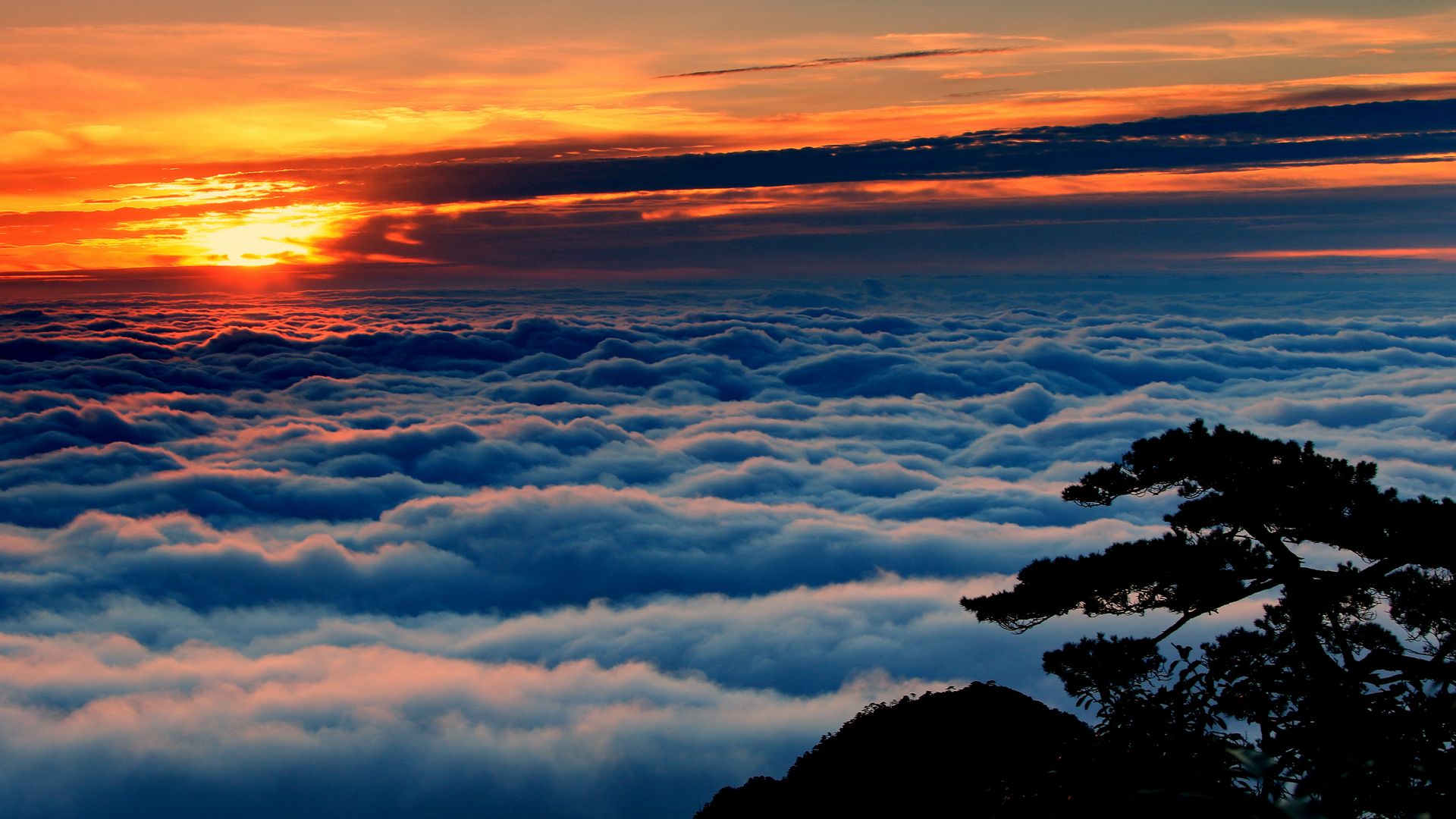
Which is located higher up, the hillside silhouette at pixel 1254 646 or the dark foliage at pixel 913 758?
the hillside silhouette at pixel 1254 646

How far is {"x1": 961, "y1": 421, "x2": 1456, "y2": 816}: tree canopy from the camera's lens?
34.7ft

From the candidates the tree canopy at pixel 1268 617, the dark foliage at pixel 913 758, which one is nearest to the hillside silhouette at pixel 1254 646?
the tree canopy at pixel 1268 617

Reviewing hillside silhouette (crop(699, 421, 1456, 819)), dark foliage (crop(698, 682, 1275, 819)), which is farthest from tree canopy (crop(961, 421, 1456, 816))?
dark foliage (crop(698, 682, 1275, 819))

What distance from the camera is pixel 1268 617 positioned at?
14.1 meters

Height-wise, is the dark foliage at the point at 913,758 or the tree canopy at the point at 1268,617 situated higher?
the tree canopy at the point at 1268,617

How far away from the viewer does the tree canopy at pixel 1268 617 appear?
1058 centimetres

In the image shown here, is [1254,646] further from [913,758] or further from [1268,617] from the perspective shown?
[913,758]

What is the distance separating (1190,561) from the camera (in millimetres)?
12922

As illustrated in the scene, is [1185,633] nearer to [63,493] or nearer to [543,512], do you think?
[543,512]

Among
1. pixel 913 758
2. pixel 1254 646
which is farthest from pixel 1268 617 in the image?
pixel 913 758

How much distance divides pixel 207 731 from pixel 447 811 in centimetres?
3239

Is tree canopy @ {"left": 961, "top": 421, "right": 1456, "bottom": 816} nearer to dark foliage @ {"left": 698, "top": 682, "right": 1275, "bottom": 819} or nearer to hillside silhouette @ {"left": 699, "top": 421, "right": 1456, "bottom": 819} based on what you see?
hillside silhouette @ {"left": 699, "top": 421, "right": 1456, "bottom": 819}

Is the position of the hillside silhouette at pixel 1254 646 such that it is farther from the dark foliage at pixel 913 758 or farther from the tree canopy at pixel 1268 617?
the dark foliage at pixel 913 758

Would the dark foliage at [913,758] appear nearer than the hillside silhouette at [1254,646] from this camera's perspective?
No
